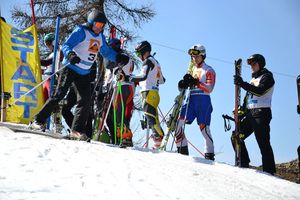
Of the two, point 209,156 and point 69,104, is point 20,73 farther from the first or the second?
point 209,156

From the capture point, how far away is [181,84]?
26.8ft

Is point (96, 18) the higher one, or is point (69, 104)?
point (96, 18)

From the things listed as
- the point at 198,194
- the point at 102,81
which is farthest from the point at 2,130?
the point at 102,81

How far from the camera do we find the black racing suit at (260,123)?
729cm

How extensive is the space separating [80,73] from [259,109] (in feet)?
10.3

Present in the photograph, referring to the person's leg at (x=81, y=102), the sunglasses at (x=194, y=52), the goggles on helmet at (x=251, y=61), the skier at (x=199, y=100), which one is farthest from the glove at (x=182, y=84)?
the person's leg at (x=81, y=102)

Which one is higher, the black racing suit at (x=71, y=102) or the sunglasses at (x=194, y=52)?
the sunglasses at (x=194, y=52)

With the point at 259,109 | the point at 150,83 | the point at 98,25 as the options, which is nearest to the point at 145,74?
the point at 150,83

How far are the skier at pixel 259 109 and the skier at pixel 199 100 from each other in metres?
0.55

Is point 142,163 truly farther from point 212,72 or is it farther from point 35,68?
point 35,68

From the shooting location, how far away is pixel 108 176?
15.3ft

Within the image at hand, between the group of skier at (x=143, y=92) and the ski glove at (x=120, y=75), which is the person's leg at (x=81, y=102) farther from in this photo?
the ski glove at (x=120, y=75)

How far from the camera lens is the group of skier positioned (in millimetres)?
7062

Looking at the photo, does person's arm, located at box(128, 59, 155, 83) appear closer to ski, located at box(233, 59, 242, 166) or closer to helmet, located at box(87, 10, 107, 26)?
helmet, located at box(87, 10, 107, 26)
